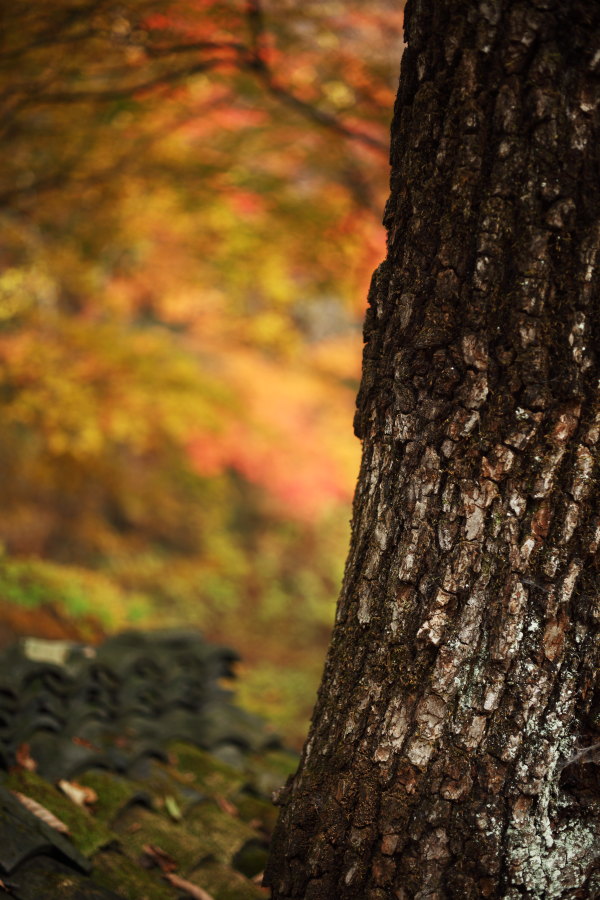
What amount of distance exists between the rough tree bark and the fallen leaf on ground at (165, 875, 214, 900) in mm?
611

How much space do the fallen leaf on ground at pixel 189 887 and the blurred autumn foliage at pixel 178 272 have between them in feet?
15.7

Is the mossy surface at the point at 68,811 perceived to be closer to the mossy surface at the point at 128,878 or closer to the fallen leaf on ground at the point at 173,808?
the mossy surface at the point at 128,878

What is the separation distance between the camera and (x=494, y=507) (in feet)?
4.52

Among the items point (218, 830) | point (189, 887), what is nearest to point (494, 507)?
point (189, 887)

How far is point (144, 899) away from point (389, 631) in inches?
40.7

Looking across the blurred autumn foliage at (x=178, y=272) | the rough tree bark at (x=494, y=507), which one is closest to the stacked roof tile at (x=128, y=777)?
the rough tree bark at (x=494, y=507)

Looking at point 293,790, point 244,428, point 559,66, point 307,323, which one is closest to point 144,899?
point 293,790

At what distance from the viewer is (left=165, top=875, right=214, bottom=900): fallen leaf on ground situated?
6.24 feet

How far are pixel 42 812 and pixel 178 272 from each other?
25.3 ft

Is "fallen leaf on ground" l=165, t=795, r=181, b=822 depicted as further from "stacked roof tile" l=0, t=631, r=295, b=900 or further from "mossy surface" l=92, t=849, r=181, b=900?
"mossy surface" l=92, t=849, r=181, b=900

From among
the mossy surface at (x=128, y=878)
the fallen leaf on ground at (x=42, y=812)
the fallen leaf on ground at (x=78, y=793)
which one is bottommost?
the mossy surface at (x=128, y=878)

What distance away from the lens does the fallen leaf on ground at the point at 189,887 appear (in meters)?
1.90

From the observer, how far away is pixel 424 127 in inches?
57.6

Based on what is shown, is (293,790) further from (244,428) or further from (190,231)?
(244,428)
